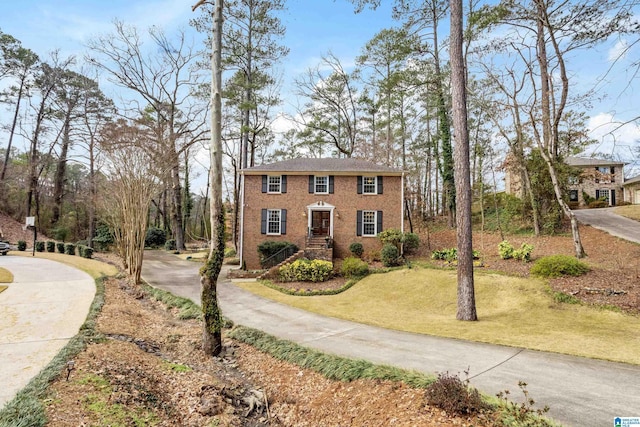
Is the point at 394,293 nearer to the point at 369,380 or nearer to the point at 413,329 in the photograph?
the point at 413,329

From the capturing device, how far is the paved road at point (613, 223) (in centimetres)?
1605

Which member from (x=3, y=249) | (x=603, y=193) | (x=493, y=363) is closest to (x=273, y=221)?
(x=493, y=363)

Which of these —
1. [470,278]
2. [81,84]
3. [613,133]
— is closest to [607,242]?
[470,278]

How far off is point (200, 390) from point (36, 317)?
246 inches

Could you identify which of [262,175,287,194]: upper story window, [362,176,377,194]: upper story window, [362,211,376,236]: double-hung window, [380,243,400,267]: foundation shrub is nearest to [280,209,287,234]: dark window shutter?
[262,175,287,194]: upper story window

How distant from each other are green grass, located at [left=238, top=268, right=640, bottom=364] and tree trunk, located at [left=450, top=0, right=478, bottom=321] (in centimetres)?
68

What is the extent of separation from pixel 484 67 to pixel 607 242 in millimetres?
10061

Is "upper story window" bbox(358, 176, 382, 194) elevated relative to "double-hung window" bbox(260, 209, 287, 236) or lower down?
elevated

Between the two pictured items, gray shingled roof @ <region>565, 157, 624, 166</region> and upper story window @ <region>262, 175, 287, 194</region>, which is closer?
upper story window @ <region>262, 175, 287, 194</region>

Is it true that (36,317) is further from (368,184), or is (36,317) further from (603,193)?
(603,193)

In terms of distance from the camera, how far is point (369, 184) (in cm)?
1930

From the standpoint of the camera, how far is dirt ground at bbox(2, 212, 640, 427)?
408cm

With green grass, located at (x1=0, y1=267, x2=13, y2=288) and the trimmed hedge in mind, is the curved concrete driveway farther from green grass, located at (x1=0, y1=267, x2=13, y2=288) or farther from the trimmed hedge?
the trimmed hedge

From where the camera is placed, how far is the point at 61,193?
30984 mm
